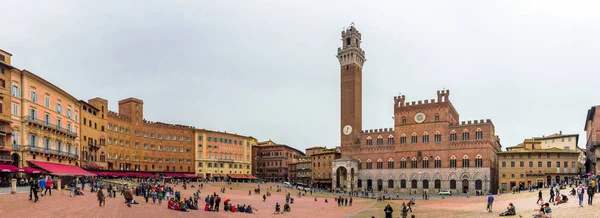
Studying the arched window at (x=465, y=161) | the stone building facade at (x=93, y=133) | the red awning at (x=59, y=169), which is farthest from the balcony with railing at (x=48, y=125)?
the arched window at (x=465, y=161)

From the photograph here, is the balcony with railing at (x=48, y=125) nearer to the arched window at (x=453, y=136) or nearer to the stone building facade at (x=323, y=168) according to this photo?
the stone building facade at (x=323, y=168)

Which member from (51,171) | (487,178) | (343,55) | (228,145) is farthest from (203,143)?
(487,178)

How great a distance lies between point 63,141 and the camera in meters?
53.1

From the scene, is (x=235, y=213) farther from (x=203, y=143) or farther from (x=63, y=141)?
(x=203, y=143)

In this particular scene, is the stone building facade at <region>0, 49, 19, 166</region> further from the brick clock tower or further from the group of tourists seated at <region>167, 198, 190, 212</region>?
the brick clock tower

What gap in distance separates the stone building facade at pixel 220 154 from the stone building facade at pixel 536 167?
54.2 m

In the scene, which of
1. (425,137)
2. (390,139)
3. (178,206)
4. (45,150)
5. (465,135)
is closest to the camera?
(178,206)

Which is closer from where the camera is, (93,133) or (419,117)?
(93,133)

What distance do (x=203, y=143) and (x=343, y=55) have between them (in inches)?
1377

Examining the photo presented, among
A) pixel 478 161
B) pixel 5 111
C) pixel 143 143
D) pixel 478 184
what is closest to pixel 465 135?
pixel 478 161

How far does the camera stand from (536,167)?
7131 centimetres

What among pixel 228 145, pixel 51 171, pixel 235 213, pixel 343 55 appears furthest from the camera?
pixel 228 145

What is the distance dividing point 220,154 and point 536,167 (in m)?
61.6

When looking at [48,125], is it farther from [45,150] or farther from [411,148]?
[411,148]
